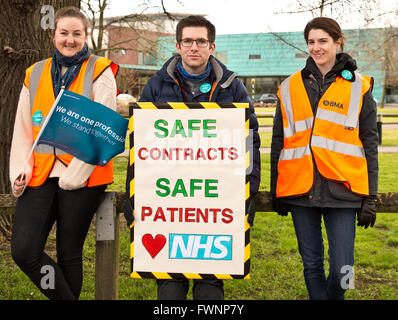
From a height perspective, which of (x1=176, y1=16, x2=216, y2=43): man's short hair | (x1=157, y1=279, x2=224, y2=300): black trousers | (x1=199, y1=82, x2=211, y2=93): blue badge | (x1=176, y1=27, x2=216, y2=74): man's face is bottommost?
(x1=157, y1=279, x2=224, y2=300): black trousers

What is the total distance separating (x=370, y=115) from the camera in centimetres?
332

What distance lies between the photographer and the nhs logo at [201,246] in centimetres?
308

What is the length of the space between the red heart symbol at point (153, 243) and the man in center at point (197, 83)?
196 millimetres

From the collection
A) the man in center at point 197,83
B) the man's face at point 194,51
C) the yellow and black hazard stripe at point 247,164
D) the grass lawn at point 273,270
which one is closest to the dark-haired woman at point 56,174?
the yellow and black hazard stripe at point 247,164

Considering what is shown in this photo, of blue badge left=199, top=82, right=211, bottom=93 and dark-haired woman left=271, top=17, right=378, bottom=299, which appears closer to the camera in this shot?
blue badge left=199, top=82, right=211, bottom=93

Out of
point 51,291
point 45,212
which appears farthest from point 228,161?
point 51,291

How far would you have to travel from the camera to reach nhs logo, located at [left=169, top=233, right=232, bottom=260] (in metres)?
3.08

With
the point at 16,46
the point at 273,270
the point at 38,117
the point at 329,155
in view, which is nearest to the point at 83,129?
the point at 38,117

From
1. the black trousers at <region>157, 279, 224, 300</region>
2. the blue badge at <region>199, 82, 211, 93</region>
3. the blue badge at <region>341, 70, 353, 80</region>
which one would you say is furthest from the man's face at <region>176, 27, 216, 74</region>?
the black trousers at <region>157, 279, 224, 300</region>

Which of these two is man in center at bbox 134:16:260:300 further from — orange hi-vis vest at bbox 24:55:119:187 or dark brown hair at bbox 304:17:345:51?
dark brown hair at bbox 304:17:345:51

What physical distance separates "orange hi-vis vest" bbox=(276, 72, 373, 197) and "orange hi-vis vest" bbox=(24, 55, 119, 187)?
1264 mm

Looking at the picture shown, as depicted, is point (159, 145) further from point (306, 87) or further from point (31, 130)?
point (306, 87)

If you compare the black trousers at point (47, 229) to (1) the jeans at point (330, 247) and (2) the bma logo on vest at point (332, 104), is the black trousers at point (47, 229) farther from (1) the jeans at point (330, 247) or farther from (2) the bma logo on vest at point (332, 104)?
(2) the bma logo on vest at point (332, 104)

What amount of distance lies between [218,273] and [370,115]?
1.41 meters
